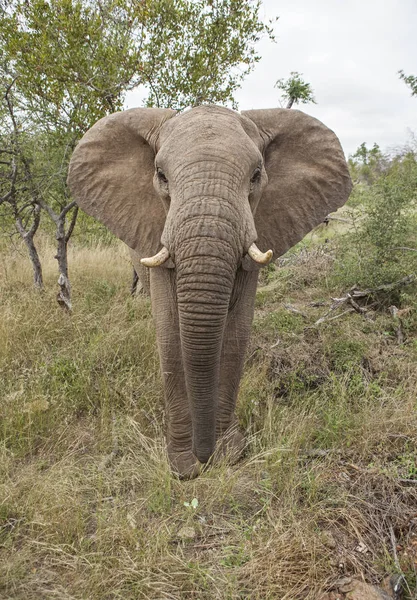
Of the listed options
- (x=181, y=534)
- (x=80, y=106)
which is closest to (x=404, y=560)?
(x=181, y=534)

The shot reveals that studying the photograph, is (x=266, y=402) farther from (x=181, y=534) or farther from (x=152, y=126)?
(x=152, y=126)

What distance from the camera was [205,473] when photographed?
3.42 metres

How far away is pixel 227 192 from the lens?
2.63 m

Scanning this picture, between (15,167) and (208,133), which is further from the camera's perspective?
(15,167)

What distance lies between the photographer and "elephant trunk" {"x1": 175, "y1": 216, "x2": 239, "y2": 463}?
8.39ft

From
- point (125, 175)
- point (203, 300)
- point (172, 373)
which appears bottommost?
point (172, 373)

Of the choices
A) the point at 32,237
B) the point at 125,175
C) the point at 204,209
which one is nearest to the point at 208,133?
the point at 204,209

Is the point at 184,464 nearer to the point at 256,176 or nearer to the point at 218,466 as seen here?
the point at 218,466

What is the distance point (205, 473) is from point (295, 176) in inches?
102

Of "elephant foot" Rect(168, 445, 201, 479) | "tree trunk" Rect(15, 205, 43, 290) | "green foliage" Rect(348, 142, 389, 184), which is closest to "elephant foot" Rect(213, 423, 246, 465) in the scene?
"elephant foot" Rect(168, 445, 201, 479)

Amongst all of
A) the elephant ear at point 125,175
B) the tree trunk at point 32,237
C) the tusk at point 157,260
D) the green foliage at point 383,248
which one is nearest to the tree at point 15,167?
the tree trunk at point 32,237

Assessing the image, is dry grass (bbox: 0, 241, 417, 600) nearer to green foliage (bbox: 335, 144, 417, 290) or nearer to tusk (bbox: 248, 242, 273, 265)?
green foliage (bbox: 335, 144, 417, 290)

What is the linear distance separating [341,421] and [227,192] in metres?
2.23

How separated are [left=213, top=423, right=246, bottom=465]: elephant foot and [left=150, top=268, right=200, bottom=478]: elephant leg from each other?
8.9 inches
